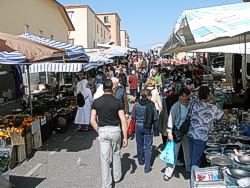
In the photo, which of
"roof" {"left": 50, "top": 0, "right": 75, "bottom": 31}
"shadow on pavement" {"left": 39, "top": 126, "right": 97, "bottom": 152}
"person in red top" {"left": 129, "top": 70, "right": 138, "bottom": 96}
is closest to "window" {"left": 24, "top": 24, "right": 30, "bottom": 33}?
"roof" {"left": 50, "top": 0, "right": 75, "bottom": 31}

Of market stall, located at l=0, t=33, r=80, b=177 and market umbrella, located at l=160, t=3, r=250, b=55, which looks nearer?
market umbrella, located at l=160, t=3, r=250, b=55

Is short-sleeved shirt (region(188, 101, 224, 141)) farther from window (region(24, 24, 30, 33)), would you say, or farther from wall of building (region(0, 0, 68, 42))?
window (region(24, 24, 30, 33))

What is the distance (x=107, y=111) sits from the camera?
6102mm

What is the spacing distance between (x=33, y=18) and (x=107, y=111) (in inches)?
692

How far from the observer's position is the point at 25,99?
14.8 m

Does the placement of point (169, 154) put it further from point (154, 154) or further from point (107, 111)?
point (154, 154)

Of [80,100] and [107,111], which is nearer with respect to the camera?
[107,111]

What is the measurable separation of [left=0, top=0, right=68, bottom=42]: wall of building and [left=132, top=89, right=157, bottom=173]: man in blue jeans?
11642 mm

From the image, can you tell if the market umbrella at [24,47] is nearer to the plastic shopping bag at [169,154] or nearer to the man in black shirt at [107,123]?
the man in black shirt at [107,123]

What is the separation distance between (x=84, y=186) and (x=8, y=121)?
4.02 m

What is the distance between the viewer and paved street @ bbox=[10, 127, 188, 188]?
6.84 m

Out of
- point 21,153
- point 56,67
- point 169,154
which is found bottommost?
point 21,153

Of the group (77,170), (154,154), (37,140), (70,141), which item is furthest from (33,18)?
(77,170)

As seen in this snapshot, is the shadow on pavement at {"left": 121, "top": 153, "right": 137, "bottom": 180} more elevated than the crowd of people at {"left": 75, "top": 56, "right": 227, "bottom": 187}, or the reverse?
the crowd of people at {"left": 75, "top": 56, "right": 227, "bottom": 187}
